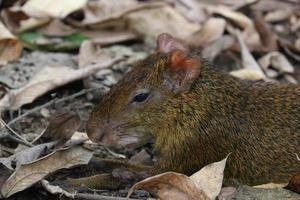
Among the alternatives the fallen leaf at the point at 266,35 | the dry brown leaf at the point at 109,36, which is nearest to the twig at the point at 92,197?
the dry brown leaf at the point at 109,36

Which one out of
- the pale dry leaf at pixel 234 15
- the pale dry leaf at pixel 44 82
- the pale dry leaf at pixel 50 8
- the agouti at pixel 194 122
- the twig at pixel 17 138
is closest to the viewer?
→ the agouti at pixel 194 122

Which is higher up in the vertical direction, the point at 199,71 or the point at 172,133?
the point at 199,71

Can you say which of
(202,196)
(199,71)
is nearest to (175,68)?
(199,71)

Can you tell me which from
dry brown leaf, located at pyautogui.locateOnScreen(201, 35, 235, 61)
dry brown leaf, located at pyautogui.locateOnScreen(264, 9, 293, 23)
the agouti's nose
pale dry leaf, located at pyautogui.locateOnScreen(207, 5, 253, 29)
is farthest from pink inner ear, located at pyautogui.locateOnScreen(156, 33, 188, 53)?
dry brown leaf, located at pyautogui.locateOnScreen(264, 9, 293, 23)

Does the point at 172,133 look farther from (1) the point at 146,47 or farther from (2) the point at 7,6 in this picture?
(2) the point at 7,6

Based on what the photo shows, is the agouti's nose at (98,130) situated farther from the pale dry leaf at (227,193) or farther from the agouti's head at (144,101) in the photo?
the pale dry leaf at (227,193)

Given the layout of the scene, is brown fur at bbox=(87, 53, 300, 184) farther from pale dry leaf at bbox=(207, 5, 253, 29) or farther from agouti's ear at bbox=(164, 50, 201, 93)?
pale dry leaf at bbox=(207, 5, 253, 29)

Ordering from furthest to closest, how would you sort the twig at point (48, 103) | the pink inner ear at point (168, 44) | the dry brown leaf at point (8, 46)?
the dry brown leaf at point (8, 46)
the twig at point (48, 103)
the pink inner ear at point (168, 44)
